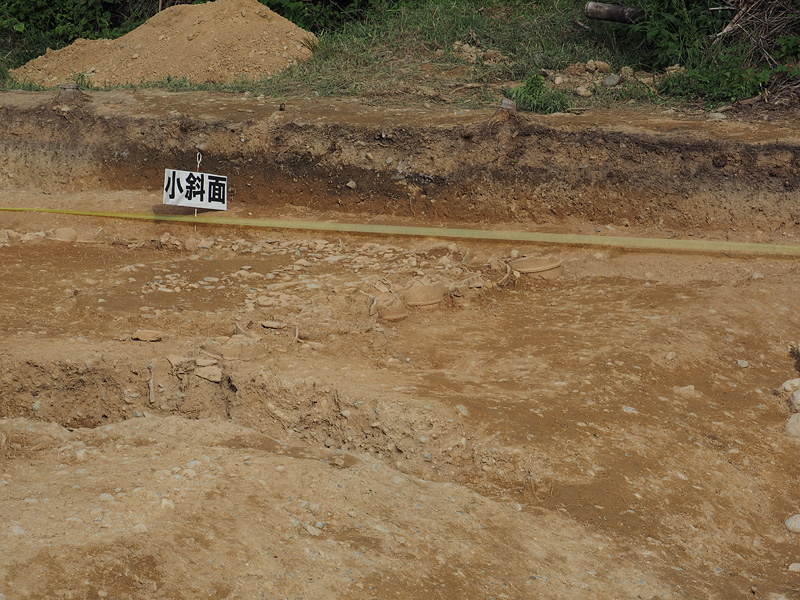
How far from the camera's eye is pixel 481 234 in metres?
6.26

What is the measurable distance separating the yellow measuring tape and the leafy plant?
55.3 inches

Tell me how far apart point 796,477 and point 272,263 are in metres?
3.64

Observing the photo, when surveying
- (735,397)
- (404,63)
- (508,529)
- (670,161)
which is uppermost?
(404,63)

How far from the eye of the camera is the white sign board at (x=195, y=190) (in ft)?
21.7

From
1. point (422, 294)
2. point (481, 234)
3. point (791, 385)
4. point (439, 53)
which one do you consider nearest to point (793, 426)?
point (791, 385)

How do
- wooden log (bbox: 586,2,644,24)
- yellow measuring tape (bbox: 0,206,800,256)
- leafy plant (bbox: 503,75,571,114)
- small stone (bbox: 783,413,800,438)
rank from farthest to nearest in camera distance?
wooden log (bbox: 586,2,644,24) → leafy plant (bbox: 503,75,571,114) → yellow measuring tape (bbox: 0,206,800,256) → small stone (bbox: 783,413,800,438)

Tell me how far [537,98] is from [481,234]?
5.35 ft

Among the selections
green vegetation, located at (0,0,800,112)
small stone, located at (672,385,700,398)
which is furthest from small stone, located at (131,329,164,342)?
green vegetation, located at (0,0,800,112)

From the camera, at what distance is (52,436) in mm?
3768

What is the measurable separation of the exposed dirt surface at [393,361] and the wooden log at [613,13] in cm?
175

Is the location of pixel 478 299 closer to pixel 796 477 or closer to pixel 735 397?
pixel 735 397

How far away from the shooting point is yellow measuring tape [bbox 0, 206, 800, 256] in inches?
230

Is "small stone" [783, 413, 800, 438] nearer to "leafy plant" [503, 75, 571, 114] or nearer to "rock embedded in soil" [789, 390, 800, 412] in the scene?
"rock embedded in soil" [789, 390, 800, 412]

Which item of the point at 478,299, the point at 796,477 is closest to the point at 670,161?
the point at 478,299
